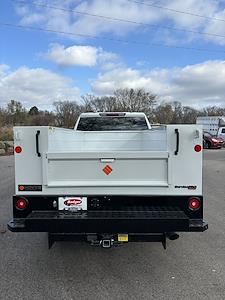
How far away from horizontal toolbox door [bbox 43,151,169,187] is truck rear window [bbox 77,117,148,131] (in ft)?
13.0

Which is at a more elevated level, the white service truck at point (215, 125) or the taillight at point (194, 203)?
the white service truck at point (215, 125)

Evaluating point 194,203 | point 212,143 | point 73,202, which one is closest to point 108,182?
point 73,202

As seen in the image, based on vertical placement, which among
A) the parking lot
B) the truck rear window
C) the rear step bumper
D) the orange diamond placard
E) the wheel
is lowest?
the parking lot

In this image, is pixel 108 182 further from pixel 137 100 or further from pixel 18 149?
pixel 137 100

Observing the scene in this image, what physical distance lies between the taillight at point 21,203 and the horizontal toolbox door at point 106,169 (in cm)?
38

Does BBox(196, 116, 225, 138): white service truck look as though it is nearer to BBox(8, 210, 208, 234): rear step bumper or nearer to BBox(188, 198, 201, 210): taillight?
BBox(188, 198, 201, 210): taillight

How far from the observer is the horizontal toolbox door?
4371 mm

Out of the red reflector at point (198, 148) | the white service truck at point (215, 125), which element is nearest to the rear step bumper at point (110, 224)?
the red reflector at point (198, 148)

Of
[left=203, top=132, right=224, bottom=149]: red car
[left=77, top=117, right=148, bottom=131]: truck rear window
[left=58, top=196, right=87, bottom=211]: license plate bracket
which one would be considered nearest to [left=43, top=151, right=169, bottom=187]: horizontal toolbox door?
[left=58, top=196, right=87, bottom=211]: license plate bracket

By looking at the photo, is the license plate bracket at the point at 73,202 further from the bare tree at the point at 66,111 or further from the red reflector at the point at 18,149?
the bare tree at the point at 66,111

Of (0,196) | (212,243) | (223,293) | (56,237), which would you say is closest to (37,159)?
(56,237)

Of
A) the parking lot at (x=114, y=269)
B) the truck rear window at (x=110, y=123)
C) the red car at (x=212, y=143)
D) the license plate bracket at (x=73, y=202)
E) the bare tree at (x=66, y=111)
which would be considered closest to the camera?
the parking lot at (x=114, y=269)

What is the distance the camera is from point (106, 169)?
4414 mm

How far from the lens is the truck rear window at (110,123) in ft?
27.4
